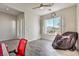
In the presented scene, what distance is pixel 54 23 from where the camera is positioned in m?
1.73

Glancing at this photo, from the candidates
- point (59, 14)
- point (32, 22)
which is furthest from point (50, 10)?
point (32, 22)

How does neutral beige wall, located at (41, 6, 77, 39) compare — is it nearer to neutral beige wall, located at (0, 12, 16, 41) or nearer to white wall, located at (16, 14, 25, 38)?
white wall, located at (16, 14, 25, 38)

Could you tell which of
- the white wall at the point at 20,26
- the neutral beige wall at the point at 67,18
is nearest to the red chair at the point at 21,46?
the white wall at the point at 20,26

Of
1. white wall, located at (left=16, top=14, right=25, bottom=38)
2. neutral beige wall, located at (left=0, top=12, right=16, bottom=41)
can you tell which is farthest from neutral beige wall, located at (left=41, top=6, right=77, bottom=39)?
neutral beige wall, located at (left=0, top=12, right=16, bottom=41)

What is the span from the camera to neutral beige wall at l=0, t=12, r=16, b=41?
1.54 meters

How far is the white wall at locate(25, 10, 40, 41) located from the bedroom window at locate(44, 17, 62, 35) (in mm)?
187

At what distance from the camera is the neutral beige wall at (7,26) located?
1.54m

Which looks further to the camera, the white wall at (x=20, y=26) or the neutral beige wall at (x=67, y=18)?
the neutral beige wall at (x=67, y=18)

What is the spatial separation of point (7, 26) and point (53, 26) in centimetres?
90

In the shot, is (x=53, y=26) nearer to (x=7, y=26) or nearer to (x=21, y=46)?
(x=21, y=46)

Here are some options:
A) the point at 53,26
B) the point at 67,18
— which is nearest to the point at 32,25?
the point at 53,26

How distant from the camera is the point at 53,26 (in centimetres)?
168

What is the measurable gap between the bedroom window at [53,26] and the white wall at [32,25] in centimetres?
19

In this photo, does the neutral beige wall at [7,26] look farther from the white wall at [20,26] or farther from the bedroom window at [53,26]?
the bedroom window at [53,26]
